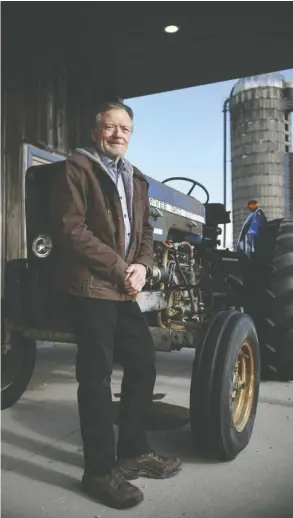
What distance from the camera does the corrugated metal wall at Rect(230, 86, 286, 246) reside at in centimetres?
1234

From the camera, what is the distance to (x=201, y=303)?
3670mm

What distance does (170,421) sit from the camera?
266 centimetres

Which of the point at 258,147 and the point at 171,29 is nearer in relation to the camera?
the point at 171,29

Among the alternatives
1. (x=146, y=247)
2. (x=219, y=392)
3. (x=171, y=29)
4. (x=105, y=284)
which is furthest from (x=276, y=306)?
(x=171, y=29)

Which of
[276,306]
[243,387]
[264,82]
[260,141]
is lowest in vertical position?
[243,387]

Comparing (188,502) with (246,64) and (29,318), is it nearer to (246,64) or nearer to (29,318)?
(29,318)

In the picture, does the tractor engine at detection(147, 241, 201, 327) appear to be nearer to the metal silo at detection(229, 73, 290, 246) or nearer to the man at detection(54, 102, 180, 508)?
the man at detection(54, 102, 180, 508)

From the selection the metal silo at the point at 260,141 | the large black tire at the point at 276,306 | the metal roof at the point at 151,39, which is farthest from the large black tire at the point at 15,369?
the metal silo at the point at 260,141

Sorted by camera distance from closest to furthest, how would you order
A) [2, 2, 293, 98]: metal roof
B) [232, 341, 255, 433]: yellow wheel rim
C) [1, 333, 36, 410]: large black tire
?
[232, 341, 255, 433]: yellow wheel rim → [1, 333, 36, 410]: large black tire → [2, 2, 293, 98]: metal roof

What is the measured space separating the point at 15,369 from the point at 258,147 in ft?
35.4

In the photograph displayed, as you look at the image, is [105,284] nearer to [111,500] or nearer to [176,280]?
[111,500]

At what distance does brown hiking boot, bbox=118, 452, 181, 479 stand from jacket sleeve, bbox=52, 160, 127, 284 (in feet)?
2.51

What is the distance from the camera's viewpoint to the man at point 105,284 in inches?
74.0

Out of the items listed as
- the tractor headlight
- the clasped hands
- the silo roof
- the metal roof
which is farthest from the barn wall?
the silo roof
